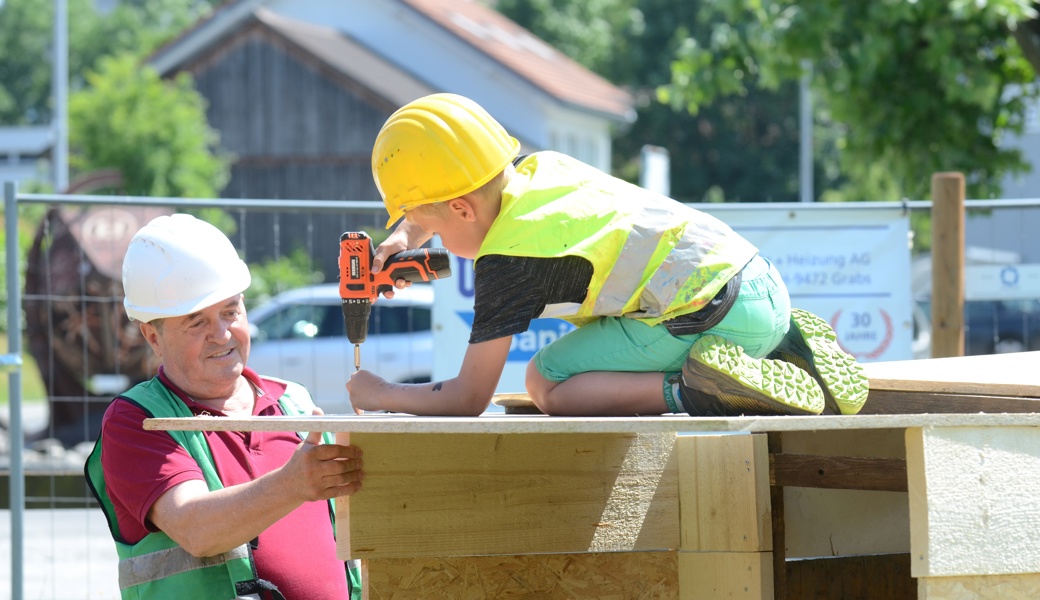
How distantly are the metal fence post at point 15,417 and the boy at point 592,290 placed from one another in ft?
10.2

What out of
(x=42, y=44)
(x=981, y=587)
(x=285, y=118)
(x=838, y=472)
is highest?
(x=42, y=44)

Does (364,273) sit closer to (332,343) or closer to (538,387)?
(538,387)

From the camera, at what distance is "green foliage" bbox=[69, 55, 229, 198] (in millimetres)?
26266

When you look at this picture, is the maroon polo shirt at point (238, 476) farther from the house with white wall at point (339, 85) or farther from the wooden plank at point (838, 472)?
the house with white wall at point (339, 85)

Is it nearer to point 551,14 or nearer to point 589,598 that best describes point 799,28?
point 589,598

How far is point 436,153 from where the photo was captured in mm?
2586

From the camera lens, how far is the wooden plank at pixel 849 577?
3.37 m

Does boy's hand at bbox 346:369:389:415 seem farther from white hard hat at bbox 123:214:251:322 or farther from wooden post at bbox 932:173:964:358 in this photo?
wooden post at bbox 932:173:964:358

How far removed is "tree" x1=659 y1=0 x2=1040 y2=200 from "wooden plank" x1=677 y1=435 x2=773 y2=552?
24.1ft

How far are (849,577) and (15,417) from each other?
3.59 metres

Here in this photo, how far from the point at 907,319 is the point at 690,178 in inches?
1562

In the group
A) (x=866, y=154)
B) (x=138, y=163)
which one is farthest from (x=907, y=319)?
(x=138, y=163)

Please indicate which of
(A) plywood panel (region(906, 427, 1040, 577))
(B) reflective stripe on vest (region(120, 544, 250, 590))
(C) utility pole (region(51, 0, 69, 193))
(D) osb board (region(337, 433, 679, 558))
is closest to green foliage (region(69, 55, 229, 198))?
(C) utility pole (region(51, 0, 69, 193))

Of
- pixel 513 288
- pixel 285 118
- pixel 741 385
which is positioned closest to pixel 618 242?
pixel 513 288
